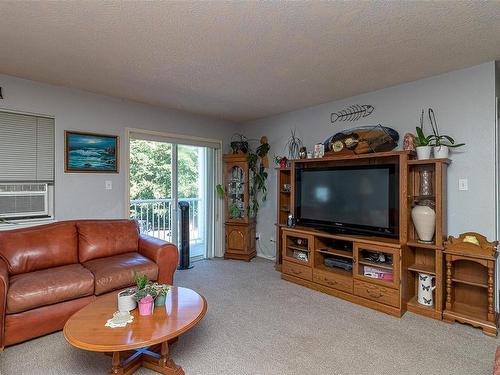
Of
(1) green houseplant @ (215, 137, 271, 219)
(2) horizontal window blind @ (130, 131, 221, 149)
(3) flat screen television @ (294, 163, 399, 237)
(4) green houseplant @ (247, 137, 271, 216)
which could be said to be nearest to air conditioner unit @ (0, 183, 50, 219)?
(2) horizontal window blind @ (130, 131, 221, 149)

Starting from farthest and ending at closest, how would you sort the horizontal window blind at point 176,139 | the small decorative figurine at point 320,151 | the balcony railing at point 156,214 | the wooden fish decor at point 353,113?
1. the balcony railing at point 156,214
2. the horizontal window blind at point 176,139
3. the small decorative figurine at point 320,151
4. the wooden fish decor at point 353,113

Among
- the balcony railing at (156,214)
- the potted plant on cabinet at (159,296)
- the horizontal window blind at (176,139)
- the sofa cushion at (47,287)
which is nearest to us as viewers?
the potted plant on cabinet at (159,296)

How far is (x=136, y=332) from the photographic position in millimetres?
1614

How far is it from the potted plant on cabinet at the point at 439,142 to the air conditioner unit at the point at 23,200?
415 cm

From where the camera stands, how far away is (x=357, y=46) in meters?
2.17

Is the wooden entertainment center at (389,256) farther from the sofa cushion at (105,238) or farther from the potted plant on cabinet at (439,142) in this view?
the sofa cushion at (105,238)

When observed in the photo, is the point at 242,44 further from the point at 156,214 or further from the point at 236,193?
the point at 156,214

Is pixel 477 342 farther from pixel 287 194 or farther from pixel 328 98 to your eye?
pixel 328 98

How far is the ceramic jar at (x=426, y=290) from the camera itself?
8.64 feet

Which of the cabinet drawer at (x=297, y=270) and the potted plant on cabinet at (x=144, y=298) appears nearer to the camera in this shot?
the potted plant on cabinet at (x=144, y=298)

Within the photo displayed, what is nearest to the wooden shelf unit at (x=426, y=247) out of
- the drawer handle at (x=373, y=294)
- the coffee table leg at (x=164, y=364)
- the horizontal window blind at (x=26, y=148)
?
the drawer handle at (x=373, y=294)

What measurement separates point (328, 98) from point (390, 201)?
1.57 m

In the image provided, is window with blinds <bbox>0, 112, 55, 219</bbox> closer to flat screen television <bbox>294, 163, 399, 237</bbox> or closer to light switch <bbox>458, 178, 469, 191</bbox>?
flat screen television <bbox>294, 163, 399, 237</bbox>

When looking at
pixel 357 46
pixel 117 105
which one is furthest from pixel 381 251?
pixel 117 105
